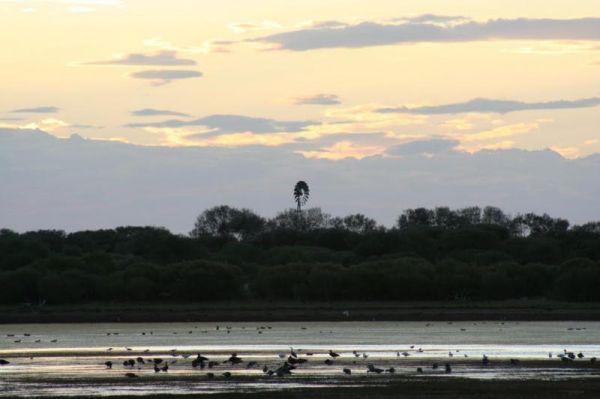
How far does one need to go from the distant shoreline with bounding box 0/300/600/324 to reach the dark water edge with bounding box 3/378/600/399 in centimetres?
7304

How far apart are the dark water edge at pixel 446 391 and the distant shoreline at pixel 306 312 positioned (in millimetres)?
73038

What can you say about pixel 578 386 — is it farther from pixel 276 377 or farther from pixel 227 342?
pixel 227 342

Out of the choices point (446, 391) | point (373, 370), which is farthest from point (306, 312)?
point (446, 391)

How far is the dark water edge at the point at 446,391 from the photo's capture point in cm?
Answer: 5178

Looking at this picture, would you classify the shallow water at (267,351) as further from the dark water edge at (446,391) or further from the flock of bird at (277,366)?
the dark water edge at (446,391)

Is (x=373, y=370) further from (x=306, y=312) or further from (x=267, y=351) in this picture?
(x=306, y=312)

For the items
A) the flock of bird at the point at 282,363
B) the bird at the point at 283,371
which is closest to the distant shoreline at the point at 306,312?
the flock of bird at the point at 282,363

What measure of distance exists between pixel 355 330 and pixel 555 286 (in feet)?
120

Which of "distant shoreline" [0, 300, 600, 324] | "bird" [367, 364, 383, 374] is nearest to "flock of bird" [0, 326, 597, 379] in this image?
"bird" [367, 364, 383, 374]

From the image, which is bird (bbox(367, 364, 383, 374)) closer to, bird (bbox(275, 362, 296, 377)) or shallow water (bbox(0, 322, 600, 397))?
shallow water (bbox(0, 322, 600, 397))

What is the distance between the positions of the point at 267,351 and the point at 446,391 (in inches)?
1249

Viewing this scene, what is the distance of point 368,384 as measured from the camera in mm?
57250

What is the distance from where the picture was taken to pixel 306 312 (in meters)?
139

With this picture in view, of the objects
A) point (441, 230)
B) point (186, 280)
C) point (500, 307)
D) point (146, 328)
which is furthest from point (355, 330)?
point (441, 230)
